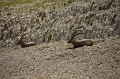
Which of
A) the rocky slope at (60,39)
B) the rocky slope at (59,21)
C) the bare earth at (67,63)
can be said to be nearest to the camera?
the bare earth at (67,63)

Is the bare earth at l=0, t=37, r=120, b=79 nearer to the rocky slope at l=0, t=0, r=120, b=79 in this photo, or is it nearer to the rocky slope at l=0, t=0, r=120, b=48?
the rocky slope at l=0, t=0, r=120, b=79

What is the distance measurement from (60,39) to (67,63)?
1222 centimetres

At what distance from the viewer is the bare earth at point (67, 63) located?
21.3m

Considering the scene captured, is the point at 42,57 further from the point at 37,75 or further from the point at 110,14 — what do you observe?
the point at 110,14

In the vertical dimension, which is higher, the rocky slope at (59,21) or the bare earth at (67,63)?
the rocky slope at (59,21)

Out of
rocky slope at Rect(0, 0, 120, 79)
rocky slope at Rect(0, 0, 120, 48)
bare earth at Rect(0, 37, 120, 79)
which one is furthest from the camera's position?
rocky slope at Rect(0, 0, 120, 48)

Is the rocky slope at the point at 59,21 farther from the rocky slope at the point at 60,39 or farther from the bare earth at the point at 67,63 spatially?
the bare earth at the point at 67,63

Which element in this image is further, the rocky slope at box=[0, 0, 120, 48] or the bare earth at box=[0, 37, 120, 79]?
the rocky slope at box=[0, 0, 120, 48]

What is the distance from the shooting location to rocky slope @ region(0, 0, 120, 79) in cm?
2256

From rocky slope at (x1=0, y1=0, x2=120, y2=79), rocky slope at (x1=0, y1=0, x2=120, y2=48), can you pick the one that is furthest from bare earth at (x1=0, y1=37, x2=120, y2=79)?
rocky slope at (x1=0, y1=0, x2=120, y2=48)

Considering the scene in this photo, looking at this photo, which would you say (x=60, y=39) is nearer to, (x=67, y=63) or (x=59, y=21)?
(x=59, y=21)

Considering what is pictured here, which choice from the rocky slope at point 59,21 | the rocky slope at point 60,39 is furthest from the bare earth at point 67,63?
the rocky slope at point 59,21

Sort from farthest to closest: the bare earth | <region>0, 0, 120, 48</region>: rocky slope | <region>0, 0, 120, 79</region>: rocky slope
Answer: <region>0, 0, 120, 48</region>: rocky slope → <region>0, 0, 120, 79</region>: rocky slope → the bare earth

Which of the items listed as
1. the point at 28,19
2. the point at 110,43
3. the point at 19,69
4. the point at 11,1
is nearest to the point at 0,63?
the point at 19,69
